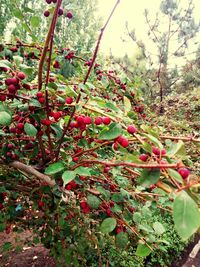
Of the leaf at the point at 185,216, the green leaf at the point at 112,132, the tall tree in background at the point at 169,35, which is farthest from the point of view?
the tall tree in background at the point at 169,35

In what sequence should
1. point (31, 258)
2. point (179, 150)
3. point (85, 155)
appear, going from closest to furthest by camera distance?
point (179, 150) → point (85, 155) → point (31, 258)

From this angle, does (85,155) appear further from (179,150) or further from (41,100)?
(179,150)

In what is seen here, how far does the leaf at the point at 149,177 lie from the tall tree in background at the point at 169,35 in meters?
9.85


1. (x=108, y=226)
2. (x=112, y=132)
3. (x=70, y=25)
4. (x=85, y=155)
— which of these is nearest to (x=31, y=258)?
(x=85, y=155)

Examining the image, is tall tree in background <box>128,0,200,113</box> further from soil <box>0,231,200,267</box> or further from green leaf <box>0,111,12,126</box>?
green leaf <box>0,111,12,126</box>

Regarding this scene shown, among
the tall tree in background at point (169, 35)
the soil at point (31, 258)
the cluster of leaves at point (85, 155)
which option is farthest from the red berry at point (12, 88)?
the tall tree in background at point (169, 35)

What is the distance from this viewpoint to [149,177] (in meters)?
0.71

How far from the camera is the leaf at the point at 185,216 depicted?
21.7 inches

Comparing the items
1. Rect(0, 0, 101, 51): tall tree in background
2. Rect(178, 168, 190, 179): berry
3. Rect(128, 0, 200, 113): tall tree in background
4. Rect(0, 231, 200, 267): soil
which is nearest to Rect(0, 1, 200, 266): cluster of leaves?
Rect(178, 168, 190, 179): berry

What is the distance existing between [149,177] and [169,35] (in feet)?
35.0

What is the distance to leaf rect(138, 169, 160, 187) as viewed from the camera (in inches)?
27.5

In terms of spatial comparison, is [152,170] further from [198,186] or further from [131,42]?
[131,42]

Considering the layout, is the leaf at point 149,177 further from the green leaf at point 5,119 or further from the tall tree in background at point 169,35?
the tall tree in background at point 169,35

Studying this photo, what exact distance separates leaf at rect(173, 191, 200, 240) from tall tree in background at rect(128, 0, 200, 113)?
9.99m
